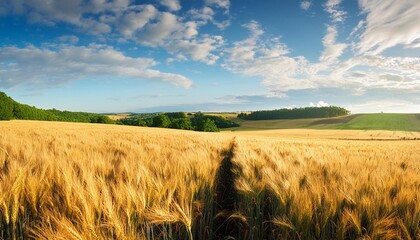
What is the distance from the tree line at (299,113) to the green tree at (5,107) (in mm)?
78734

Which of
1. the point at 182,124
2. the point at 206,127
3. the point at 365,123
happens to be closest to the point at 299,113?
the point at 365,123

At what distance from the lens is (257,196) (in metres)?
2.60

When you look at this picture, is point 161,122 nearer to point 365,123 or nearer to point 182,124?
point 182,124

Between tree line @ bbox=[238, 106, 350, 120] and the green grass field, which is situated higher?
tree line @ bbox=[238, 106, 350, 120]

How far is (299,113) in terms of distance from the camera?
105 meters

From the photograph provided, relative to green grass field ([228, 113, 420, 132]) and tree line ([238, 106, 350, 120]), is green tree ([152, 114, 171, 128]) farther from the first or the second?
tree line ([238, 106, 350, 120])

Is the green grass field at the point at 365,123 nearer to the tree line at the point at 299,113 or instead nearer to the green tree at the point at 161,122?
the tree line at the point at 299,113

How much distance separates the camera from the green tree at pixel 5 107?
2272 inches

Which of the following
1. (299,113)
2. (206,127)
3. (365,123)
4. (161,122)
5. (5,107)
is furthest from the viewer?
(299,113)

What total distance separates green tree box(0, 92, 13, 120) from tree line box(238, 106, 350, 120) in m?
78.7

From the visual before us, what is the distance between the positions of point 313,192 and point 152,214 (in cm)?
139

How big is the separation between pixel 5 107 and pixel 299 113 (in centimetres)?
9825

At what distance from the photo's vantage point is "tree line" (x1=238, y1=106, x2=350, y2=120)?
4080 inches

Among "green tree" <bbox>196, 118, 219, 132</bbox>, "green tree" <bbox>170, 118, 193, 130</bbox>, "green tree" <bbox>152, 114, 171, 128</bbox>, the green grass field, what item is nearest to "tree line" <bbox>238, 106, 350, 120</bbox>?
the green grass field
